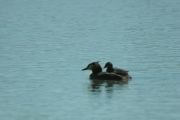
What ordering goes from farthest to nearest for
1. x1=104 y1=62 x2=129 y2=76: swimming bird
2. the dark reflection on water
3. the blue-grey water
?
x1=104 y1=62 x2=129 y2=76: swimming bird, the dark reflection on water, the blue-grey water

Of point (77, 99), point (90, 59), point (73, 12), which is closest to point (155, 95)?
point (77, 99)

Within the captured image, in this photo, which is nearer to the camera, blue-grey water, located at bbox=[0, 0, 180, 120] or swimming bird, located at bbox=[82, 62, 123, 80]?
blue-grey water, located at bbox=[0, 0, 180, 120]

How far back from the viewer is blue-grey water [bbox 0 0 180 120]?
65.7 feet

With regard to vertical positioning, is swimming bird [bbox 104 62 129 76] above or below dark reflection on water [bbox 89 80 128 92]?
above

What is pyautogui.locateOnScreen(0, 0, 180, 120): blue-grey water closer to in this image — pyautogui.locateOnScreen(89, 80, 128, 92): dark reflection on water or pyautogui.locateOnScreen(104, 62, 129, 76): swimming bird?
pyautogui.locateOnScreen(89, 80, 128, 92): dark reflection on water

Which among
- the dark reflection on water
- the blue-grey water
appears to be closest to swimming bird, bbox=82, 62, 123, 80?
the dark reflection on water

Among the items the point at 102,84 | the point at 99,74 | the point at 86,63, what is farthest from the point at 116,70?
the point at 86,63

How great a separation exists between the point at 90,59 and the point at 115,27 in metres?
12.3

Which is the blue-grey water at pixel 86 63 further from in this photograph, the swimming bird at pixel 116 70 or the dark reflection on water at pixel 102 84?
the swimming bird at pixel 116 70

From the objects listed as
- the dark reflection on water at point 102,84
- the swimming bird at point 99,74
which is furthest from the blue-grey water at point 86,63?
the swimming bird at point 99,74

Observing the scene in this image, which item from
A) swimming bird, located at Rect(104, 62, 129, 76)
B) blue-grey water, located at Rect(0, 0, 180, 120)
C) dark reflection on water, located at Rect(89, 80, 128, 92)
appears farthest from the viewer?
swimming bird, located at Rect(104, 62, 129, 76)

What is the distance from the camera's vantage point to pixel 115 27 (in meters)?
40.8

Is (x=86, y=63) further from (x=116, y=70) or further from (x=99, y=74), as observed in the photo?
(x=116, y=70)

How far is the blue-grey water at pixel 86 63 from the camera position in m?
20.0
